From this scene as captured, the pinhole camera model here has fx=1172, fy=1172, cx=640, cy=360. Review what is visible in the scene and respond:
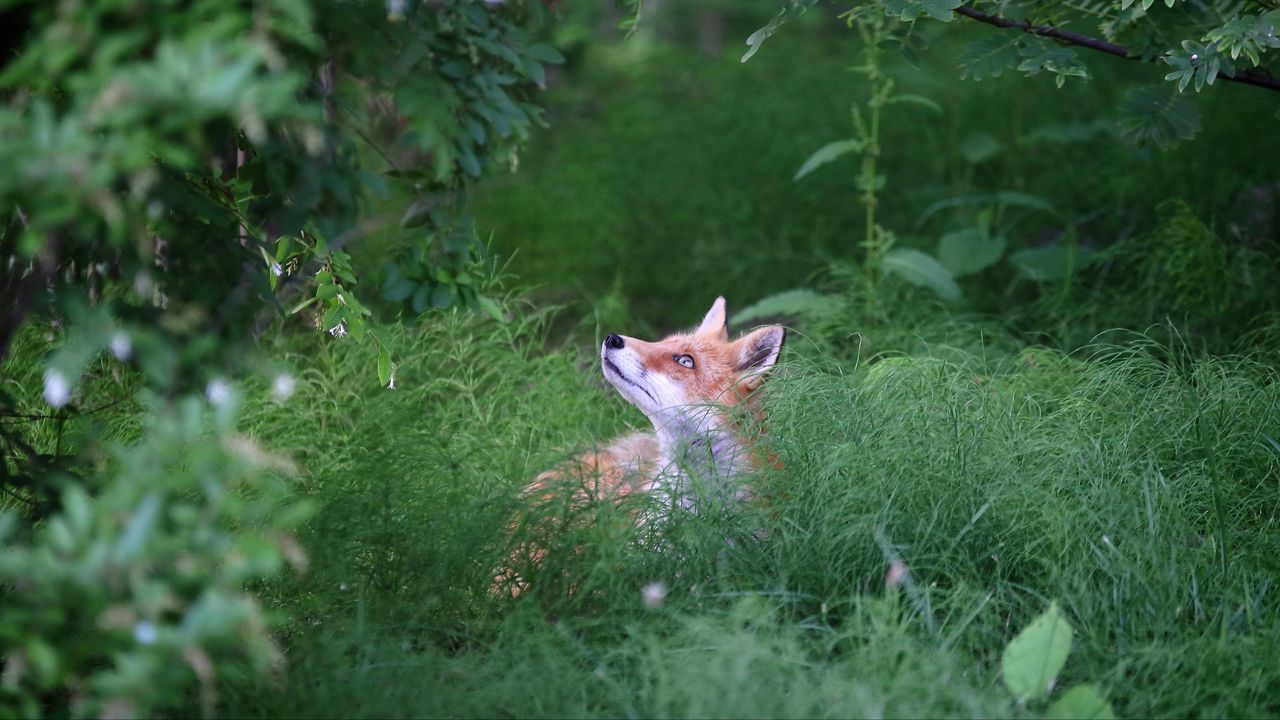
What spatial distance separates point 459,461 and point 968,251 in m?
3.66

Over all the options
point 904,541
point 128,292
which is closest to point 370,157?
point 128,292

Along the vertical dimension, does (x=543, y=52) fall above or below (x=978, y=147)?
above

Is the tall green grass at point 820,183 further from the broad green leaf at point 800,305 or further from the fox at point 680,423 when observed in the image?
the fox at point 680,423

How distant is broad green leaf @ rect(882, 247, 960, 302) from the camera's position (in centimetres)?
571

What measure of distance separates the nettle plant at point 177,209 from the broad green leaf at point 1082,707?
5.75 feet

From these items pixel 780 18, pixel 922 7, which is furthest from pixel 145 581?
pixel 922 7

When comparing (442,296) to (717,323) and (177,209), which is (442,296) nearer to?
(177,209)

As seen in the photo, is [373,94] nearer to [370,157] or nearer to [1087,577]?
[1087,577]

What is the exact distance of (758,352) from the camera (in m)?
4.54

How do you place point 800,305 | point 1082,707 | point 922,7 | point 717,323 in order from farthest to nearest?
1. point 800,305
2. point 717,323
3. point 922,7
4. point 1082,707

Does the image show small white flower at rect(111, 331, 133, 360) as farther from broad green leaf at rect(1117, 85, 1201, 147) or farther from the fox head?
broad green leaf at rect(1117, 85, 1201, 147)

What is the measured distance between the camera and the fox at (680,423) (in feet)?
11.7

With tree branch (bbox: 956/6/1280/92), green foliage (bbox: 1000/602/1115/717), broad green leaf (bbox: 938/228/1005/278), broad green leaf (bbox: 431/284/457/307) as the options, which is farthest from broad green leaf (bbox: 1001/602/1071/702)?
broad green leaf (bbox: 938/228/1005/278)

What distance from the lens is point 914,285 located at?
6215mm
